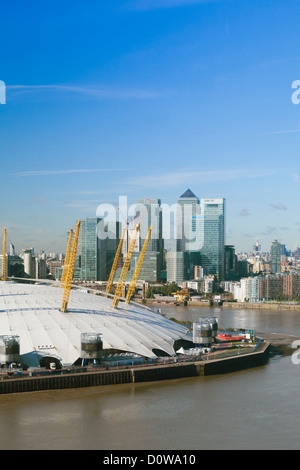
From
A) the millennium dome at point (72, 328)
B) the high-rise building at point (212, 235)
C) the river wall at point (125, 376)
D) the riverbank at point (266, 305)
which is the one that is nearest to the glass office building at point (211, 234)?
the high-rise building at point (212, 235)

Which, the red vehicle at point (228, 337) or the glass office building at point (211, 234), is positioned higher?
the glass office building at point (211, 234)

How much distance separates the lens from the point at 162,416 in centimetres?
1102

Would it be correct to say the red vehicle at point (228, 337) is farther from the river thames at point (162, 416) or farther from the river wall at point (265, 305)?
the river wall at point (265, 305)

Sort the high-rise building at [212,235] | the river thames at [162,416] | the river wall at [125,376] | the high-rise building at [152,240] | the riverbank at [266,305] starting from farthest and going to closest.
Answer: the high-rise building at [212,235] → the high-rise building at [152,240] → the riverbank at [266,305] → the river wall at [125,376] → the river thames at [162,416]

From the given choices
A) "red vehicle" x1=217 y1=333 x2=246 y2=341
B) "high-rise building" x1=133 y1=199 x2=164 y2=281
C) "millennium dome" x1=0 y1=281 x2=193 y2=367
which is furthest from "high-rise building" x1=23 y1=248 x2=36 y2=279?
"red vehicle" x1=217 y1=333 x2=246 y2=341

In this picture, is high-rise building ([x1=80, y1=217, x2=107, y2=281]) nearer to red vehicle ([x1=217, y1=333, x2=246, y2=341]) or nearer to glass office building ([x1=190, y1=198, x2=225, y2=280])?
glass office building ([x1=190, y1=198, x2=225, y2=280])

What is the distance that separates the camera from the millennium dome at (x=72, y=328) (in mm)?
13994

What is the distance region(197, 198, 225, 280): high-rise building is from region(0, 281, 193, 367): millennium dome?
5485 centimetres

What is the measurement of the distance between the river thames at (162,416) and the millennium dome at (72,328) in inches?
48.5

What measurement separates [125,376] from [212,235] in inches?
2485

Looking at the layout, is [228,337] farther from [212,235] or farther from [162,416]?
[212,235]

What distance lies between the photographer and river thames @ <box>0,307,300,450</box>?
9.47m

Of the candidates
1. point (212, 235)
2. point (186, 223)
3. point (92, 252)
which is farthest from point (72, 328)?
point (186, 223)
